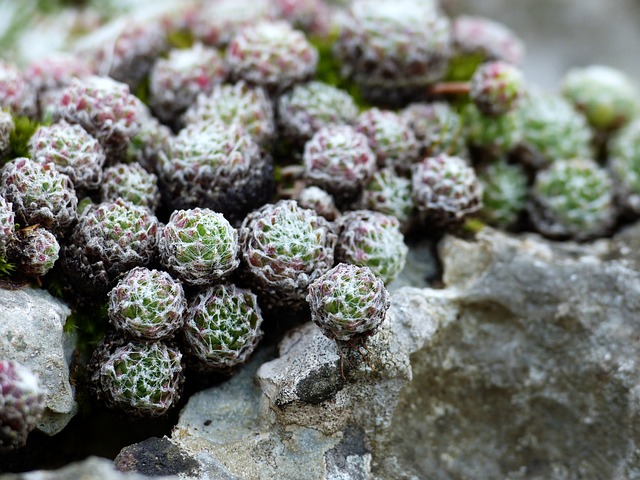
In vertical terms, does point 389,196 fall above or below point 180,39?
below

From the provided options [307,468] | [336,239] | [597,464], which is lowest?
[597,464]

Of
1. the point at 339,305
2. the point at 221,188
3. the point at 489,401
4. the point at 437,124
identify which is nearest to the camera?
the point at 339,305

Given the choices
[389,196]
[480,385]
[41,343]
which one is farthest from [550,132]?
[41,343]

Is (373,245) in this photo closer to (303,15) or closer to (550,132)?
(550,132)

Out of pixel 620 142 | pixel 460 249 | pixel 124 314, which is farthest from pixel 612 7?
pixel 124 314

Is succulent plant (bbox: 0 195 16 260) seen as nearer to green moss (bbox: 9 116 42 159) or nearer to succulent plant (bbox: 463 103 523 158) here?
green moss (bbox: 9 116 42 159)

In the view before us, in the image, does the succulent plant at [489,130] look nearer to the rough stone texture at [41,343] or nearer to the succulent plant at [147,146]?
the succulent plant at [147,146]

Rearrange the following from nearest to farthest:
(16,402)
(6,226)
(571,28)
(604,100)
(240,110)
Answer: (16,402) → (6,226) → (240,110) → (604,100) → (571,28)

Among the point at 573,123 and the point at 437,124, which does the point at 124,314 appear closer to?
the point at 437,124
